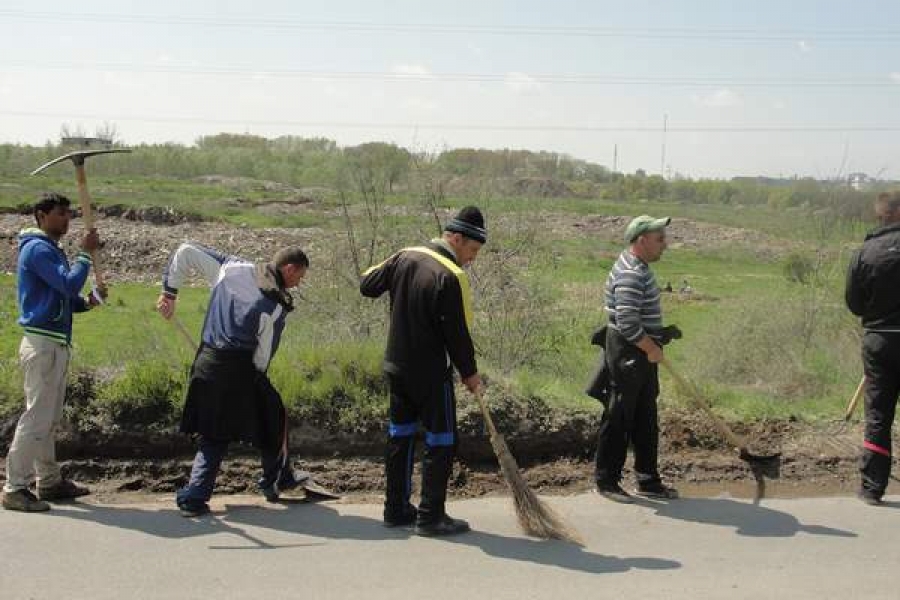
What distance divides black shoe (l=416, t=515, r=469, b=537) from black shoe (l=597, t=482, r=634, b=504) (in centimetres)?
121

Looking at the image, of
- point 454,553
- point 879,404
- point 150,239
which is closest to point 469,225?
point 454,553

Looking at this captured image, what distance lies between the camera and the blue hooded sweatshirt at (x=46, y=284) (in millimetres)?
5648

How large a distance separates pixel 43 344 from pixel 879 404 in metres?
5.69

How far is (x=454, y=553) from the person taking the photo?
514 cm

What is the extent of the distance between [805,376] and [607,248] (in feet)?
80.2

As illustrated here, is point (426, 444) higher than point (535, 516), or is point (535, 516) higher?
point (426, 444)

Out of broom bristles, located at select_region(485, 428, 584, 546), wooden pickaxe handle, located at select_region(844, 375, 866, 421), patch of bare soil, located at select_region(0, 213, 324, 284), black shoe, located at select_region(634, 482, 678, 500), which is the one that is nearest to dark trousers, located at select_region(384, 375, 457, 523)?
→ broom bristles, located at select_region(485, 428, 584, 546)

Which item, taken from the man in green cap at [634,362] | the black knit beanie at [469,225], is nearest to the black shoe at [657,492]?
the man in green cap at [634,362]

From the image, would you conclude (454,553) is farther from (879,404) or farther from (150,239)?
(150,239)

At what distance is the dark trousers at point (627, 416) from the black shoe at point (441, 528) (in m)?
1.26

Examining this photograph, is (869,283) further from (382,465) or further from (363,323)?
(363,323)

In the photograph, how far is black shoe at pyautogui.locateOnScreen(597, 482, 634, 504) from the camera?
241 inches

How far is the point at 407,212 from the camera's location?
41.4ft

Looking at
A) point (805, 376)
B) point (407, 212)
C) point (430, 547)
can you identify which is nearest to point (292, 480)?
point (430, 547)
